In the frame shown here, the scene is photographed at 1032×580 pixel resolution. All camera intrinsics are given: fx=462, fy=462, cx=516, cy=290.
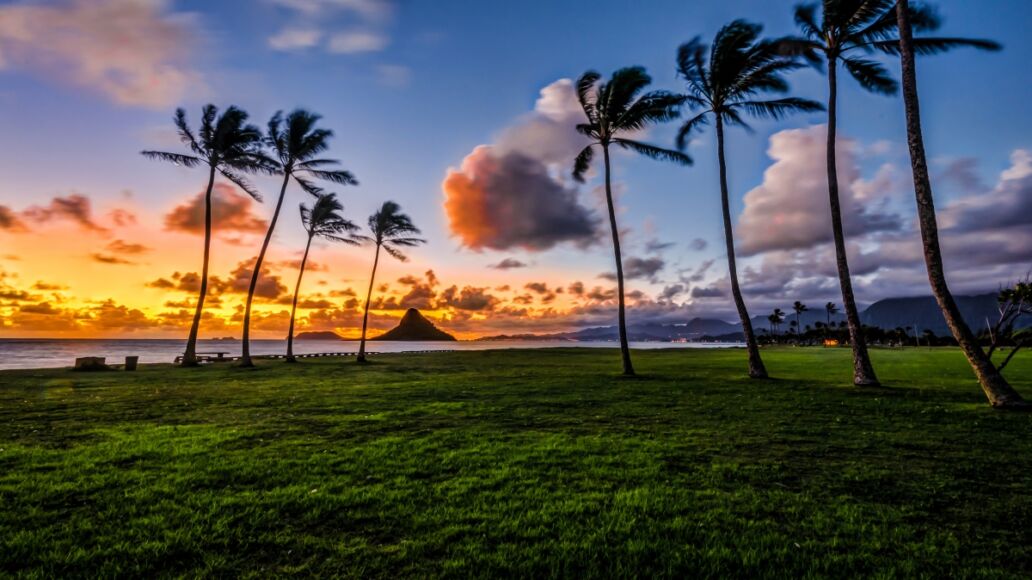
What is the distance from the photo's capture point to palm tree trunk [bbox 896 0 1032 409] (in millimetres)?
11797

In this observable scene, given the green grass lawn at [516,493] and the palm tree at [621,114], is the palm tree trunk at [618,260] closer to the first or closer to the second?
the palm tree at [621,114]

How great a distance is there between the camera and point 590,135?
24656 millimetres

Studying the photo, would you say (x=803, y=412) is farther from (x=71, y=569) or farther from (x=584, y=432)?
(x=71, y=569)

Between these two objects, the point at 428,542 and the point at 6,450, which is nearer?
the point at 428,542

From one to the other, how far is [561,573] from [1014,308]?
54.9 ft

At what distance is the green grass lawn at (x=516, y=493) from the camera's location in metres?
3.89

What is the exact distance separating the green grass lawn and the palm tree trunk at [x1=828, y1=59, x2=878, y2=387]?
217 inches

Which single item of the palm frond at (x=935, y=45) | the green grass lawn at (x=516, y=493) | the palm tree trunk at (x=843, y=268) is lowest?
the green grass lawn at (x=516, y=493)

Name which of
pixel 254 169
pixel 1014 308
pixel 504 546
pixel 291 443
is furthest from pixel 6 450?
pixel 254 169

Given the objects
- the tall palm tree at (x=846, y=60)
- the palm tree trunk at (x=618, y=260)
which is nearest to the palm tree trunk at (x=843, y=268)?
the tall palm tree at (x=846, y=60)

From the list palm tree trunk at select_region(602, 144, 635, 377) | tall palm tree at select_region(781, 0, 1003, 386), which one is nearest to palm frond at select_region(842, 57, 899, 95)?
tall palm tree at select_region(781, 0, 1003, 386)

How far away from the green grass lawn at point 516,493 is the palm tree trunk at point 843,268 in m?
5.51

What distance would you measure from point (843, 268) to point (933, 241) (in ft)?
16.4

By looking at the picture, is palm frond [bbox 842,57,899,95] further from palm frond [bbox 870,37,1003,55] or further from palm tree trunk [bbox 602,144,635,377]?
palm tree trunk [bbox 602,144,635,377]
